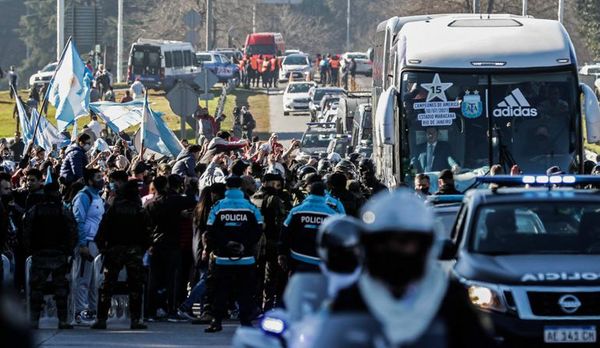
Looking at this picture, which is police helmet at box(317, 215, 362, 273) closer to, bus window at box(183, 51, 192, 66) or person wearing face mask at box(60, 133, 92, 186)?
person wearing face mask at box(60, 133, 92, 186)

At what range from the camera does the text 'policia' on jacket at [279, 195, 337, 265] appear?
45.2 ft

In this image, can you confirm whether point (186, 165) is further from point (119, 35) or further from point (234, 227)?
point (119, 35)

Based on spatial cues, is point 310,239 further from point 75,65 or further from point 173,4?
point 173,4

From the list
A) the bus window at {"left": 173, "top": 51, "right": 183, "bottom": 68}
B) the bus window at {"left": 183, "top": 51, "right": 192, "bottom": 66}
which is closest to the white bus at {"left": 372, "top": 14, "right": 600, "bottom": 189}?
the bus window at {"left": 173, "top": 51, "right": 183, "bottom": 68}

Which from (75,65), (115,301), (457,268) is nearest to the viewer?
(457,268)

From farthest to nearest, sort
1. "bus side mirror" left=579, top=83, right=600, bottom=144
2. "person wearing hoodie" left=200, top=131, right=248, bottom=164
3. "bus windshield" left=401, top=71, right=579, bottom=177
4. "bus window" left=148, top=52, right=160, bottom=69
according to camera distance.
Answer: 1. "bus window" left=148, top=52, right=160, bottom=69
2. "person wearing hoodie" left=200, top=131, right=248, bottom=164
3. "bus windshield" left=401, top=71, right=579, bottom=177
4. "bus side mirror" left=579, top=83, right=600, bottom=144

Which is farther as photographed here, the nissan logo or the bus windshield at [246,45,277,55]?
the bus windshield at [246,45,277,55]

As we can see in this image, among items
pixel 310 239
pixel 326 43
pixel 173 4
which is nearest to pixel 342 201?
pixel 310 239

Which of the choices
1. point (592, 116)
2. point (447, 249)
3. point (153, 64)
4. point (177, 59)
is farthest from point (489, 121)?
point (177, 59)

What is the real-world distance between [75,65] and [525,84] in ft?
31.5

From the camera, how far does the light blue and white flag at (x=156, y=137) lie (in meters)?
26.6

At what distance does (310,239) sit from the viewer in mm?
13836

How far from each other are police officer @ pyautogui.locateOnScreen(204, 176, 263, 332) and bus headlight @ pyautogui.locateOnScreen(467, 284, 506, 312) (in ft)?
12.7

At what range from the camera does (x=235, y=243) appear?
14109 mm
